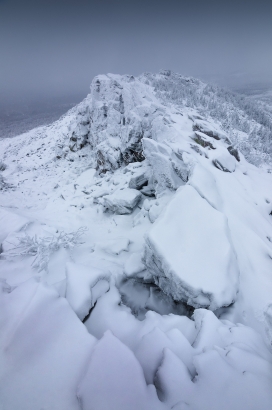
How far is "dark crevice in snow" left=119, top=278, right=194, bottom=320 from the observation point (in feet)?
12.3

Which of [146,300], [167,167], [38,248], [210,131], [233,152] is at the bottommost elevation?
[146,300]

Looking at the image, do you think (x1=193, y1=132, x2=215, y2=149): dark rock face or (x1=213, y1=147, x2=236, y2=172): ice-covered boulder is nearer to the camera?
(x1=213, y1=147, x2=236, y2=172): ice-covered boulder

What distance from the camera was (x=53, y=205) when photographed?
9.86 metres

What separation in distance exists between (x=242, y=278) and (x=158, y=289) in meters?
1.82

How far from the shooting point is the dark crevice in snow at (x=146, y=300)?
12.3 feet

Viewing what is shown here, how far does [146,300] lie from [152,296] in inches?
6.4

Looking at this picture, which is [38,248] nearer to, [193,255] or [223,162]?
[193,255]

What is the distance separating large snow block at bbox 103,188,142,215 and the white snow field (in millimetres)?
50

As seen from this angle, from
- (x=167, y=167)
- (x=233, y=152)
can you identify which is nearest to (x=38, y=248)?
(x=167, y=167)

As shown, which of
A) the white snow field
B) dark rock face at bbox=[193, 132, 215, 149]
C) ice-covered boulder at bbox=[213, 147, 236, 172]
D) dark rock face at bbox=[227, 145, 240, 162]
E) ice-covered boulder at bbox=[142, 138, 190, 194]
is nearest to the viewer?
the white snow field

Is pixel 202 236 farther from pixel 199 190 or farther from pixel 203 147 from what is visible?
pixel 203 147

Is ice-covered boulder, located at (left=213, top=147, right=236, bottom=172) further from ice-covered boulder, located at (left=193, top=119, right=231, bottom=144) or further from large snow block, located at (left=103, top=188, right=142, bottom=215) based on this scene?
large snow block, located at (left=103, top=188, right=142, bottom=215)

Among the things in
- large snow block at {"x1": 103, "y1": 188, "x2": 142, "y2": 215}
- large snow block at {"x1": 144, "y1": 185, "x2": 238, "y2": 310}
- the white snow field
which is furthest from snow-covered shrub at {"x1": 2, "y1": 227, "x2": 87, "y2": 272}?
large snow block at {"x1": 103, "y1": 188, "x2": 142, "y2": 215}

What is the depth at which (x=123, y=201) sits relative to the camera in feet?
24.8
